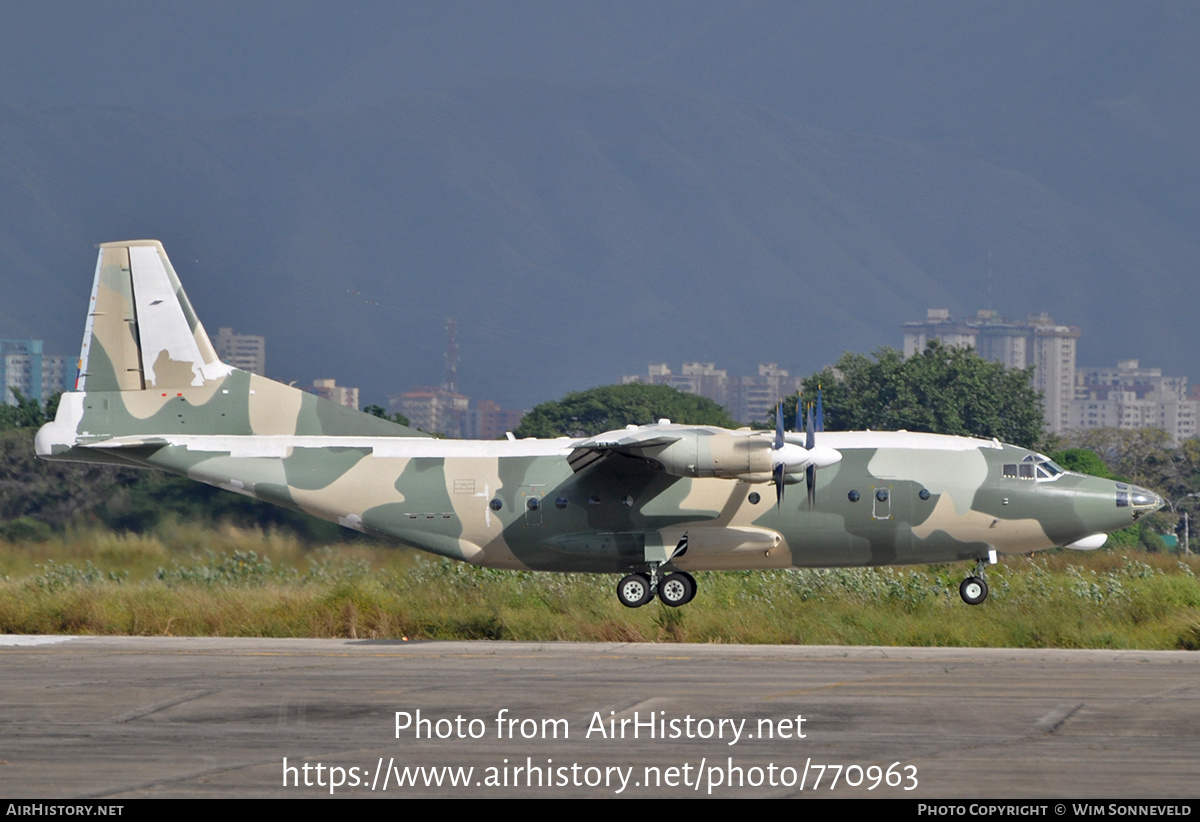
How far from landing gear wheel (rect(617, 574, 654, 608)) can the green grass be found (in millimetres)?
280

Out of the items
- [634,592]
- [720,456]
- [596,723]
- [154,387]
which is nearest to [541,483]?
[634,592]

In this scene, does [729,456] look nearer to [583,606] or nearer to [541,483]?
[541,483]

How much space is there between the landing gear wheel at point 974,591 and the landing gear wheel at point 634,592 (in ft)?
20.7

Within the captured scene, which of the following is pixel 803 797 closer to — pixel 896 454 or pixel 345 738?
pixel 345 738

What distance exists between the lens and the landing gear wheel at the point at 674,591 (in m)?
29.3

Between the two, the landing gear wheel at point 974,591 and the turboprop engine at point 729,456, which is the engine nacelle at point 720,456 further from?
the landing gear wheel at point 974,591

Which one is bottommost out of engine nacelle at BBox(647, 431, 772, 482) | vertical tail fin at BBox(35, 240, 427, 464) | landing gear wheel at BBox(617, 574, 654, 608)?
landing gear wheel at BBox(617, 574, 654, 608)

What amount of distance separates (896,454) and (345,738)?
15.9 metres

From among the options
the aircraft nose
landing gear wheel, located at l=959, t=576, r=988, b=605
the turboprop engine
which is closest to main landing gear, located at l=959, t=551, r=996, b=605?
landing gear wheel, located at l=959, t=576, r=988, b=605

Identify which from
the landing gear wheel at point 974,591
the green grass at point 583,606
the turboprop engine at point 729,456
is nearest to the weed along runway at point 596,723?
the green grass at point 583,606

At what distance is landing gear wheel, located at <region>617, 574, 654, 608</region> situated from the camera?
2925 cm

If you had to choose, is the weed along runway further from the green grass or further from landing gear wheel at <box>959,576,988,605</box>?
landing gear wheel at <box>959,576,988,605</box>

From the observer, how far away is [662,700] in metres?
19.0
